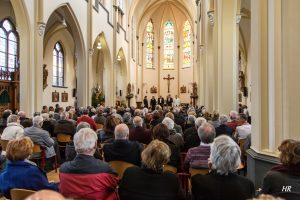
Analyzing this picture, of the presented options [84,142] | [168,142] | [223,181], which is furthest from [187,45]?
[223,181]

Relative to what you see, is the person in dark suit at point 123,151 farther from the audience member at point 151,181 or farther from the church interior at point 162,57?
the church interior at point 162,57

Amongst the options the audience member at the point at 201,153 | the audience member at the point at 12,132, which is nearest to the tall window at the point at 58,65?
the audience member at the point at 12,132

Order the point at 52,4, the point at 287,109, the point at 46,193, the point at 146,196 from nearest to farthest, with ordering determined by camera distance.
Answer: the point at 46,193 → the point at 146,196 → the point at 287,109 → the point at 52,4

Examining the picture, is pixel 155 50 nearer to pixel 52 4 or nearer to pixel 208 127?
pixel 52 4

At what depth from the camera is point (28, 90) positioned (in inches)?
439

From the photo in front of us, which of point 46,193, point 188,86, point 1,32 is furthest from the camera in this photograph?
point 188,86

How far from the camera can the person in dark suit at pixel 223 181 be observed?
2.83 m

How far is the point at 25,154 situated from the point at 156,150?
1356 millimetres

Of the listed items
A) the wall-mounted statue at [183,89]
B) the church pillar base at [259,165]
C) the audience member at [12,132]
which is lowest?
the church pillar base at [259,165]

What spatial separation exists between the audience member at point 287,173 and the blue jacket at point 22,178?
2137mm

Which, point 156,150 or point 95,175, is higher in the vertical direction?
point 156,150

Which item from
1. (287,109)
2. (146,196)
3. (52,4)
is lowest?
(146,196)

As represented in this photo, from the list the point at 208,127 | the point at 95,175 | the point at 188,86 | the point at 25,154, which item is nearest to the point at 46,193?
the point at 95,175

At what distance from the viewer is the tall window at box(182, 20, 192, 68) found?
3500 cm
